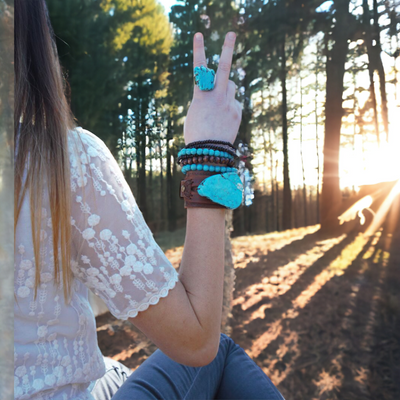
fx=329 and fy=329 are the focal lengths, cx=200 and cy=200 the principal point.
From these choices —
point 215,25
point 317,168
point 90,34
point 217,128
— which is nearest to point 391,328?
point 317,168

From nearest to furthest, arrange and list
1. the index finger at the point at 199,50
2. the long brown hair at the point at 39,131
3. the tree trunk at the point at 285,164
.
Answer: the long brown hair at the point at 39,131, the index finger at the point at 199,50, the tree trunk at the point at 285,164

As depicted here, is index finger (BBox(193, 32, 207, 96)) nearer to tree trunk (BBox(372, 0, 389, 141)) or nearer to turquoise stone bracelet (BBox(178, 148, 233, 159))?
turquoise stone bracelet (BBox(178, 148, 233, 159))

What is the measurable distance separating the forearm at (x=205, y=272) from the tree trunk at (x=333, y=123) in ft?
6.63

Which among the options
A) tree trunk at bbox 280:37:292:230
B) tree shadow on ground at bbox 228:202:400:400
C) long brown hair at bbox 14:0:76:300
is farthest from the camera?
tree trunk at bbox 280:37:292:230

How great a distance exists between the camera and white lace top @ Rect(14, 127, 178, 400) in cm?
58

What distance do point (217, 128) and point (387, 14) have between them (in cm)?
206

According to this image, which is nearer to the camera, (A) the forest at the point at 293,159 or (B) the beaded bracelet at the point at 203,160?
(B) the beaded bracelet at the point at 203,160

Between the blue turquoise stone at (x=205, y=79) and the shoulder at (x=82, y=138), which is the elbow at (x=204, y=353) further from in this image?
the blue turquoise stone at (x=205, y=79)

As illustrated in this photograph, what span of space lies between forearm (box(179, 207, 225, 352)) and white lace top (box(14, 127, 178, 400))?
5 cm

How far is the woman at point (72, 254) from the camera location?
22.0 inches

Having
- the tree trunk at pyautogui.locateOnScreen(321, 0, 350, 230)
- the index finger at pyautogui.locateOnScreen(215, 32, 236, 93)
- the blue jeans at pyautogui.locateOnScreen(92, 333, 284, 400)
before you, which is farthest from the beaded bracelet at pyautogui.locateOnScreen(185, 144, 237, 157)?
the tree trunk at pyautogui.locateOnScreen(321, 0, 350, 230)

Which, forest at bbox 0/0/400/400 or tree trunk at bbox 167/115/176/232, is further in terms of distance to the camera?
tree trunk at bbox 167/115/176/232

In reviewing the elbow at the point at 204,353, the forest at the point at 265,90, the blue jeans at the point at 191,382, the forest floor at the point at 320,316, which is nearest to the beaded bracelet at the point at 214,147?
the elbow at the point at 204,353

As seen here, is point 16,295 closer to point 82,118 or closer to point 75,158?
point 75,158
